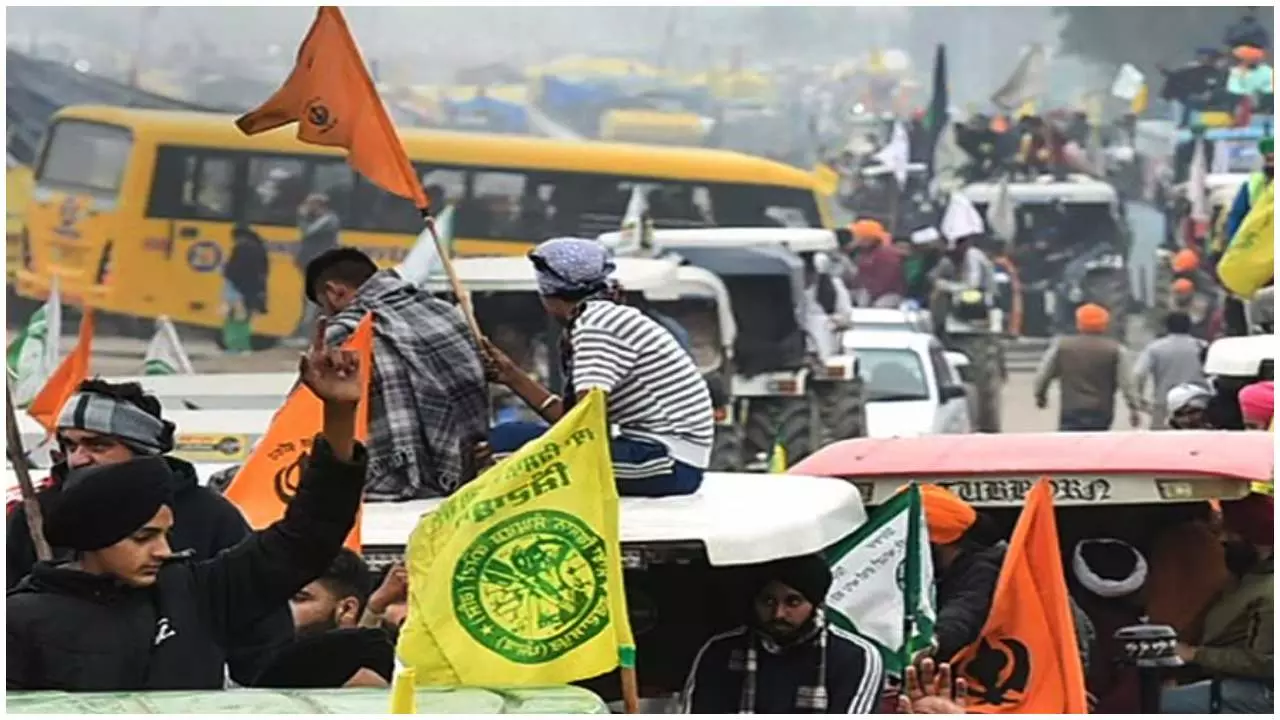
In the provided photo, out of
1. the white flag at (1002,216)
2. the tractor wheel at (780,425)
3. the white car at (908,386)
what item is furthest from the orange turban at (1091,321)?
the white flag at (1002,216)

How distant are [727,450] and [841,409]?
1587mm

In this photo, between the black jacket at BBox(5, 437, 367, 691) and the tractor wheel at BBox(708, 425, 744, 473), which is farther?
the tractor wheel at BBox(708, 425, 744, 473)

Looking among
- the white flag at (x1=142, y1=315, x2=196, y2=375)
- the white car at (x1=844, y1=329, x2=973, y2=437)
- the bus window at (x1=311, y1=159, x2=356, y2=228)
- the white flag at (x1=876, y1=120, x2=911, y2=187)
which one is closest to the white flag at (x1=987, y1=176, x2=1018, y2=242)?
the white flag at (x1=876, y1=120, x2=911, y2=187)

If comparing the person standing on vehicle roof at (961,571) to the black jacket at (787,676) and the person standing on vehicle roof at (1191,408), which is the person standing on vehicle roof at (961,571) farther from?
the person standing on vehicle roof at (1191,408)

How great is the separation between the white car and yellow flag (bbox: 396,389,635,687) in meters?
11.8

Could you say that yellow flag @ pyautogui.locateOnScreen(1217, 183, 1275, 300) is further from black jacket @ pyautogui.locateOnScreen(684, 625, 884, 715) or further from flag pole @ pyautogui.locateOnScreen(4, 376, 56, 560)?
flag pole @ pyautogui.locateOnScreen(4, 376, 56, 560)

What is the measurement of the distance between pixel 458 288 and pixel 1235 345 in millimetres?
4735

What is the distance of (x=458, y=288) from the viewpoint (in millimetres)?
7676

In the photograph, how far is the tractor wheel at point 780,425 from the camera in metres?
16.7

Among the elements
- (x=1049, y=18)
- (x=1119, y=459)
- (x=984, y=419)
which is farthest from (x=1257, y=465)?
(x=1049, y=18)

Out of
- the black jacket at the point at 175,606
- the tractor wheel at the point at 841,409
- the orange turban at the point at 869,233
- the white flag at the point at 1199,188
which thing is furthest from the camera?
the white flag at the point at 1199,188

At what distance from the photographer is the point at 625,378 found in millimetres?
7094

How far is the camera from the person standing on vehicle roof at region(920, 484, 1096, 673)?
697cm

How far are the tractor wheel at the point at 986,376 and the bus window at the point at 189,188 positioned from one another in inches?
410
